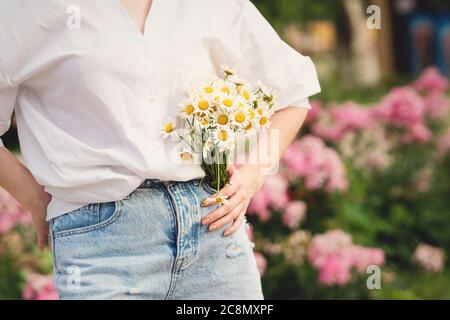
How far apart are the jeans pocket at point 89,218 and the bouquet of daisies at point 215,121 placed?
0.20 metres

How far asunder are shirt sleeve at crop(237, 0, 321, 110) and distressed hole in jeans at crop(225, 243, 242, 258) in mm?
399

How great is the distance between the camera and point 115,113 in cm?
162

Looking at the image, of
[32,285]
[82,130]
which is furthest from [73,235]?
[32,285]

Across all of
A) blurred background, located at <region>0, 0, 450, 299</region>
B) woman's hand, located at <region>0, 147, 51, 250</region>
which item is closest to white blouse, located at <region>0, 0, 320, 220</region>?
woman's hand, located at <region>0, 147, 51, 250</region>

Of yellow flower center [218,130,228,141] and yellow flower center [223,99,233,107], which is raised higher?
yellow flower center [223,99,233,107]

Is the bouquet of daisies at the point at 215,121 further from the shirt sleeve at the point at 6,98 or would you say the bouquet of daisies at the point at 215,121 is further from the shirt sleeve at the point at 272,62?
the shirt sleeve at the point at 6,98

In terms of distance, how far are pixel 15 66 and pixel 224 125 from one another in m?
0.49

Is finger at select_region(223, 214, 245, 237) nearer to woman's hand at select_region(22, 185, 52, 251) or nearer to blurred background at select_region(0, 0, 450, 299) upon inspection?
woman's hand at select_region(22, 185, 52, 251)

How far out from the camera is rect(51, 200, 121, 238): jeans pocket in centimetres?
163

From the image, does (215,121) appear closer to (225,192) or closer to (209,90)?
(209,90)

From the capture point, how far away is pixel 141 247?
1654 mm

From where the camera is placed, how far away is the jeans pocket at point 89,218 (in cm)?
163
